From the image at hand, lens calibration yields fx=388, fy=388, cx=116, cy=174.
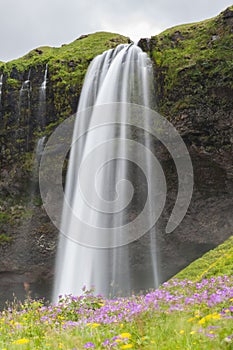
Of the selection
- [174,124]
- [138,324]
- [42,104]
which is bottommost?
[138,324]

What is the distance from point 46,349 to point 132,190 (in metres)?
17.1

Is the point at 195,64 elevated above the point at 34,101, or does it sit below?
below

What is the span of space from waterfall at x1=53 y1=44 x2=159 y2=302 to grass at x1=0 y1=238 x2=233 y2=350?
45.1ft

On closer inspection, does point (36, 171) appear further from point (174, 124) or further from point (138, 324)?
point (138, 324)

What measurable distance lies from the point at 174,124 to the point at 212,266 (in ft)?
39.6

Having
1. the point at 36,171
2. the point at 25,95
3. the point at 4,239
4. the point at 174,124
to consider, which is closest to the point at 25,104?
the point at 25,95

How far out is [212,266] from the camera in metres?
8.42

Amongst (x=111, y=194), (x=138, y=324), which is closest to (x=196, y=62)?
(x=111, y=194)

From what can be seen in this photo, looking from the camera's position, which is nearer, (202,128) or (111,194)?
(202,128)

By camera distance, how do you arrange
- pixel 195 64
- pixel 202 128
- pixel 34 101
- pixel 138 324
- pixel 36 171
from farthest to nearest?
pixel 34 101 → pixel 36 171 → pixel 195 64 → pixel 202 128 → pixel 138 324

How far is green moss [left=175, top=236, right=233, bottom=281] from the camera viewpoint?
7.76 metres

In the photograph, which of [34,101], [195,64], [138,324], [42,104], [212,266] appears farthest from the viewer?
[34,101]

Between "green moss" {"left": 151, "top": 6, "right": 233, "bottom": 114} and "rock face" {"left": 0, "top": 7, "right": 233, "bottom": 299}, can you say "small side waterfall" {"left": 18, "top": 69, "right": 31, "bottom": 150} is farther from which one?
"green moss" {"left": 151, "top": 6, "right": 233, "bottom": 114}

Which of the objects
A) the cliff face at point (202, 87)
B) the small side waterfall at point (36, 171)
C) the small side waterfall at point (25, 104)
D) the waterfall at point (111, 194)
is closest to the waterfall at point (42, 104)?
the small side waterfall at point (25, 104)
